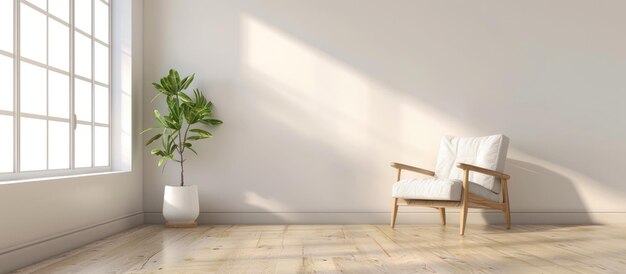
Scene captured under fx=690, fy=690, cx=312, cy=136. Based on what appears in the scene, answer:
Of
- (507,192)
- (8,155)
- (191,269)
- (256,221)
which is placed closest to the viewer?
(191,269)

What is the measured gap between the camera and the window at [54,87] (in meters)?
3.80

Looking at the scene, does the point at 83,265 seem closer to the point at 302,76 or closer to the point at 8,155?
the point at 8,155

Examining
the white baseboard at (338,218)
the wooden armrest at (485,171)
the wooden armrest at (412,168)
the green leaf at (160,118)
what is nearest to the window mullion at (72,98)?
the green leaf at (160,118)

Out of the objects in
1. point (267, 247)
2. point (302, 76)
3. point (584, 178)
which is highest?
point (302, 76)

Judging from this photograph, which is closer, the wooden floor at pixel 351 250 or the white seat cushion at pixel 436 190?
the wooden floor at pixel 351 250

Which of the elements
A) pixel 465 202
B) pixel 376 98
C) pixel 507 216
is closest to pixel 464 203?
pixel 465 202

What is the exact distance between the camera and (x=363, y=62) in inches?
241

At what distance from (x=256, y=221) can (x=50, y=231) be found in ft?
7.13

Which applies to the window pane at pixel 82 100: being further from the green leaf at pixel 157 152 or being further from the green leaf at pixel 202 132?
the green leaf at pixel 202 132

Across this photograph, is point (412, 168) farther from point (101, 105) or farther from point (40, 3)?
point (40, 3)

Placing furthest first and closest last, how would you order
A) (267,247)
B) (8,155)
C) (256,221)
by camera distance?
(256,221) < (267,247) < (8,155)

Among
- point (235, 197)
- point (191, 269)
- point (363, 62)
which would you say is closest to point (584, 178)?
point (363, 62)

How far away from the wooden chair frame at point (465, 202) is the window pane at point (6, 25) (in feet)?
9.85

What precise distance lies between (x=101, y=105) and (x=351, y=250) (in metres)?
2.38
